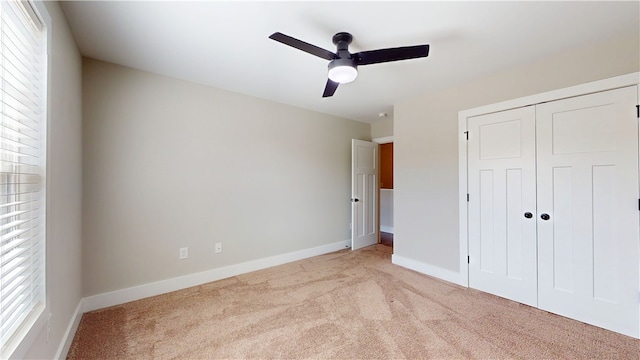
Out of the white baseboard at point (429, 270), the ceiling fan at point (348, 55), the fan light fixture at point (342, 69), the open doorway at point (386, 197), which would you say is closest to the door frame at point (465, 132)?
the white baseboard at point (429, 270)

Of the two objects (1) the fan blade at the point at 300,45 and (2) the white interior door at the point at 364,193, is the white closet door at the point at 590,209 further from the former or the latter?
(2) the white interior door at the point at 364,193

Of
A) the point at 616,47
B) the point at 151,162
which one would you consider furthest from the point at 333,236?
the point at 616,47

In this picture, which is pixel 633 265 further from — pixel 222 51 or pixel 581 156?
pixel 222 51

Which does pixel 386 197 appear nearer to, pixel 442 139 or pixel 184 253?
pixel 442 139

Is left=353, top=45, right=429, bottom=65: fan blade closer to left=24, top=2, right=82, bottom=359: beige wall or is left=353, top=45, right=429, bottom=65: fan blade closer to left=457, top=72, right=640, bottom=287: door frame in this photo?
left=457, top=72, right=640, bottom=287: door frame

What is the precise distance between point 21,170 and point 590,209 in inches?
156

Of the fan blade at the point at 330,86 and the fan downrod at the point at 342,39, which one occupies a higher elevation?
the fan downrod at the point at 342,39

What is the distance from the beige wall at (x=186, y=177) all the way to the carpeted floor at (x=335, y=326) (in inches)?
19.6

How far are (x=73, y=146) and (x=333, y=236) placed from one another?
3.47 metres

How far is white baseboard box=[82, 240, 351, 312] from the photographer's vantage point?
245cm

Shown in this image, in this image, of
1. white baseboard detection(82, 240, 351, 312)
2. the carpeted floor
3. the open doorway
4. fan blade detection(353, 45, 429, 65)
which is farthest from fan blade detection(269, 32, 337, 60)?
the open doorway

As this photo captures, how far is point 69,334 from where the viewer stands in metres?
1.90

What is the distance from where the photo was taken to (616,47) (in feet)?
6.91

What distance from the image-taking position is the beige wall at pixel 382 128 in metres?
4.66
